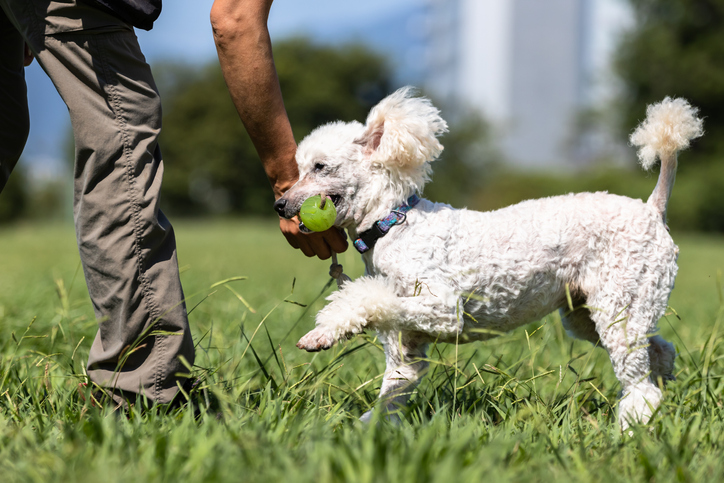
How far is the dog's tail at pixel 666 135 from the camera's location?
2787 mm

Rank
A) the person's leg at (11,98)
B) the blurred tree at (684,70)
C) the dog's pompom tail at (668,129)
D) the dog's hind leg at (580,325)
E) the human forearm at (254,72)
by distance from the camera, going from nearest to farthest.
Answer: the human forearm at (254,72)
the person's leg at (11,98)
the dog's pompom tail at (668,129)
the dog's hind leg at (580,325)
the blurred tree at (684,70)

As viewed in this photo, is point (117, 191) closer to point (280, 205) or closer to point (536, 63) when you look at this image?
point (280, 205)

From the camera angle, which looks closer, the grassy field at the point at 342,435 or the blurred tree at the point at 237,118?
the grassy field at the point at 342,435

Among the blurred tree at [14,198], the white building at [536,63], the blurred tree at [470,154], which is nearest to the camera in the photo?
the blurred tree at [14,198]

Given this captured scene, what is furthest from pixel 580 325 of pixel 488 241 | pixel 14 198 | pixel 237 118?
pixel 237 118

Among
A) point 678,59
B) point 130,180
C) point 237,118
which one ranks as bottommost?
point 130,180

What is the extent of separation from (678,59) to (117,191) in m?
31.9

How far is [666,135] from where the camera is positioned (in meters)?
2.80

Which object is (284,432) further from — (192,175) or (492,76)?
(492,76)

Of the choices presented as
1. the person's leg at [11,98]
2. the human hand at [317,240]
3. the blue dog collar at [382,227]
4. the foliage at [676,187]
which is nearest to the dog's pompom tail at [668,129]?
the blue dog collar at [382,227]

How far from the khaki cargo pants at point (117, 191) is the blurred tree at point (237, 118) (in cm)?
3757

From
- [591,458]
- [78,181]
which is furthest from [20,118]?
[591,458]

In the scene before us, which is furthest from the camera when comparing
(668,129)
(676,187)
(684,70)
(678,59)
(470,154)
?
(470,154)

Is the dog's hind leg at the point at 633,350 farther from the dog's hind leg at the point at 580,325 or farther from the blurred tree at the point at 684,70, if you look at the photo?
the blurred tree at the point at 684,70
